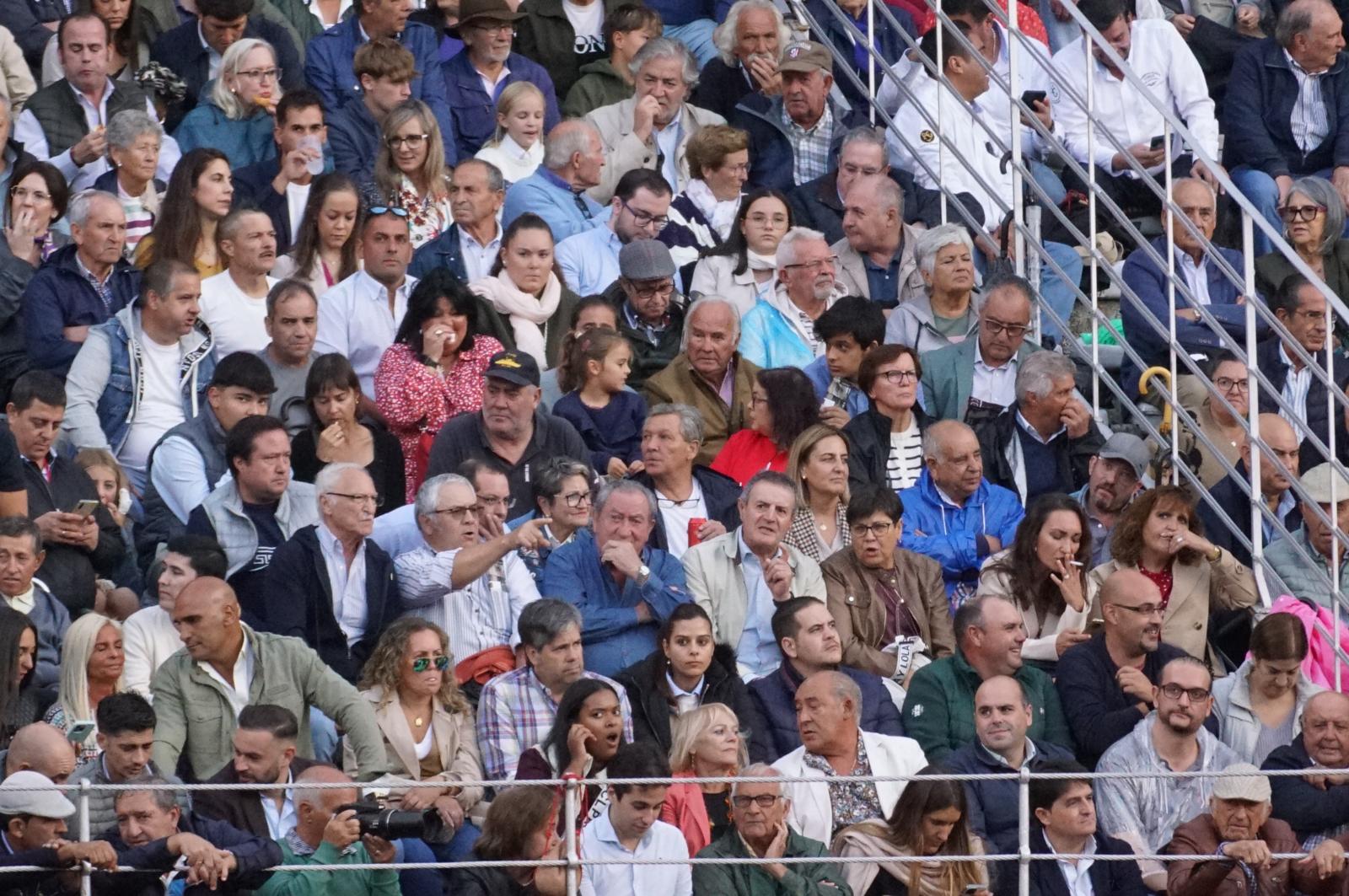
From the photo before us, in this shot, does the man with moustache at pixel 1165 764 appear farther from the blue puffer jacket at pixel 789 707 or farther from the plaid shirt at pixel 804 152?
the plaid shirt at pixel 804 152

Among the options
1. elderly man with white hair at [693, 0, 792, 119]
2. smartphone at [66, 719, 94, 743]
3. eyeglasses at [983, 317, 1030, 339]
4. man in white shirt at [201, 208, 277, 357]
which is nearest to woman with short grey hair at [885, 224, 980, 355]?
eyeglasses at [983, 317, 1030, 339]

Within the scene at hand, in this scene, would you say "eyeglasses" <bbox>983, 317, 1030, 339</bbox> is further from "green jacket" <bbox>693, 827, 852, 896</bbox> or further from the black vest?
the black vest

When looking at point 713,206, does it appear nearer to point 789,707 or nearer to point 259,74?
point 259,74

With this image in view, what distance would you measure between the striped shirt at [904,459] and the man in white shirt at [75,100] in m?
3.42

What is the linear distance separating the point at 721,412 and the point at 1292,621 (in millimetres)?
2470

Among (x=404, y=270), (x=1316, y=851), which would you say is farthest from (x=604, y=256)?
(x=1316, y=851)

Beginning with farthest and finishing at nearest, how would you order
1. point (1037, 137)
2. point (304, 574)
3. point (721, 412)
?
point (1037, 137) → point (721, 412) → point (304, 574)

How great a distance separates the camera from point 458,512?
11.8 metres

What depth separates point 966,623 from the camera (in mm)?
11664

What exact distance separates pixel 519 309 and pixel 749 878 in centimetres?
348

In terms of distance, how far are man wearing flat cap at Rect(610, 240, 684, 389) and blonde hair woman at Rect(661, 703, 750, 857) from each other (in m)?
2.32

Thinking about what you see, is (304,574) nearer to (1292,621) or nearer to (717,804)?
(717,804)

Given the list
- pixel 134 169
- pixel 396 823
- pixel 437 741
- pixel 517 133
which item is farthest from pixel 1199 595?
pixel 134 169

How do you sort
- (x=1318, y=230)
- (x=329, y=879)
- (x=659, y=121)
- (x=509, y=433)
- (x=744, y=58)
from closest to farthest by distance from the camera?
(x=329, y=879) < (x=509, y=433) < (x=1318, y=230) < (x=659, y=121) < (x=744, y=58)
